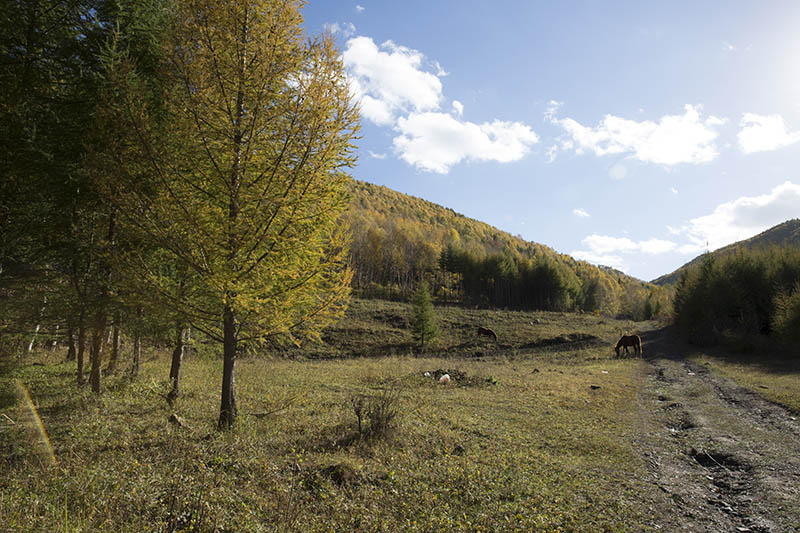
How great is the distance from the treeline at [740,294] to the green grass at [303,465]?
124 feet

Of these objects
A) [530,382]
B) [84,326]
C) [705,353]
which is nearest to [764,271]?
[705,353]

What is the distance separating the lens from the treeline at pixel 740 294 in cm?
3828

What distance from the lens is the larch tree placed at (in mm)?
6684

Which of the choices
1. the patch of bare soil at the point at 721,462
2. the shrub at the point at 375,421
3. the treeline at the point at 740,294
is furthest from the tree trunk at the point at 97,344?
the treeline at the point at 740,294

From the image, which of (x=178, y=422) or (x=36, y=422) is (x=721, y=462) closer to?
(x=178, y=422)

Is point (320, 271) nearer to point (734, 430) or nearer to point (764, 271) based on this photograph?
point (734, 430)

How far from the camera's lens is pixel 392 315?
53938 millimetres

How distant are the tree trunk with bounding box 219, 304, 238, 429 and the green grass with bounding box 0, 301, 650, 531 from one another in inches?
11.2

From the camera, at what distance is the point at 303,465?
6.53 meters

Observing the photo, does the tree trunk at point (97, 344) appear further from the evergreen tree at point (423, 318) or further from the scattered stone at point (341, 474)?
the evergreen tree at point (423, 318)

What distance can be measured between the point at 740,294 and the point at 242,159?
54.8m

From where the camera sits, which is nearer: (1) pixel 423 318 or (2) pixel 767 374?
(2) pixel 767 374

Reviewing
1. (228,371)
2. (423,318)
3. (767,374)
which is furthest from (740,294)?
(228,371)

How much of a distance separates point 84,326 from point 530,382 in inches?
758
